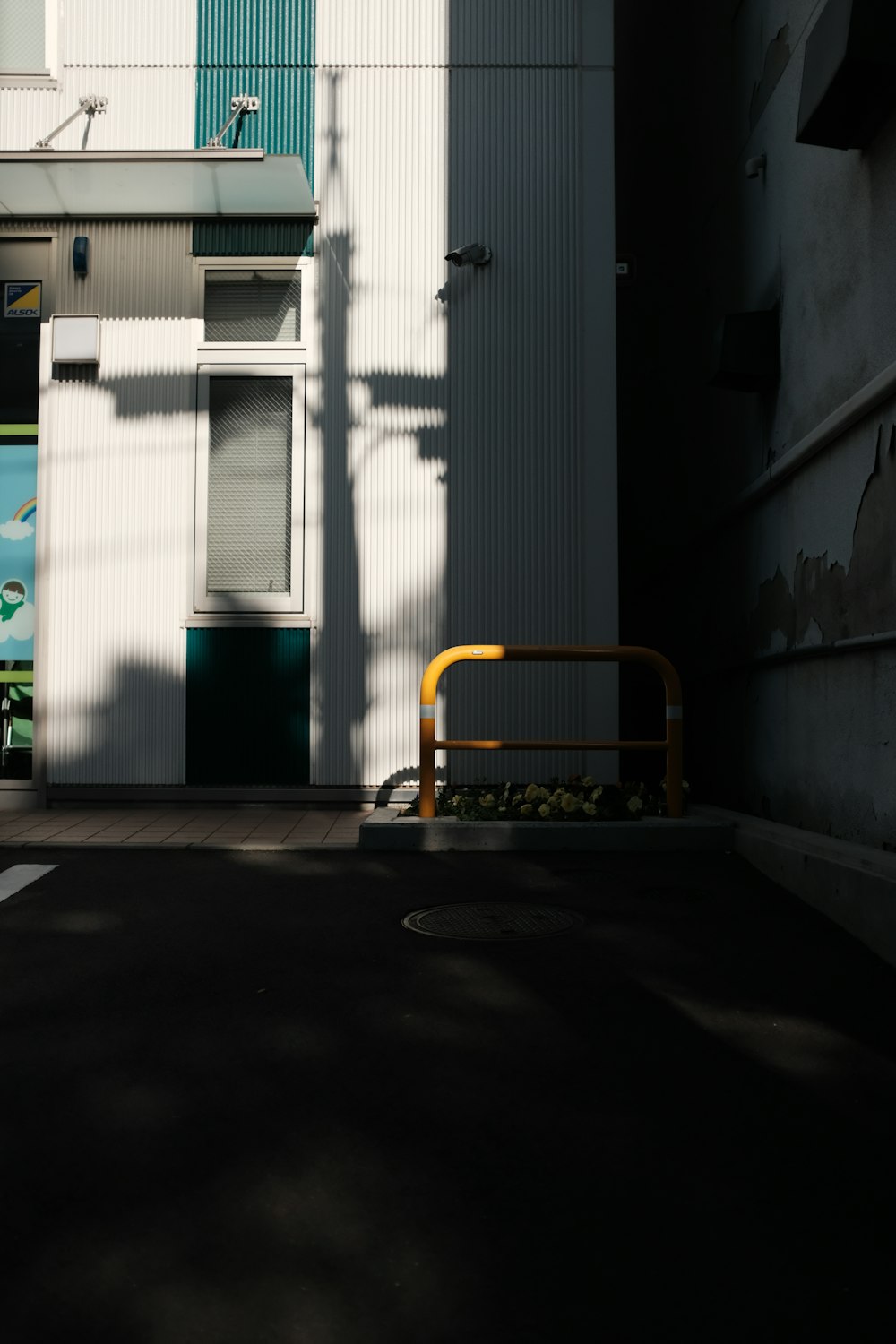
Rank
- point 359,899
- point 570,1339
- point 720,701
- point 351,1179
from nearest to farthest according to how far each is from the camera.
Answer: point 570,1339 → point 351,1179 → point 359,899 → point 720,701

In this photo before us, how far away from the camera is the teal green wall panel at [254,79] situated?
28.0 feet

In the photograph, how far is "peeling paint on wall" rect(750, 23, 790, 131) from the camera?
740cm

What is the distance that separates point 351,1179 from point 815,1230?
939 mm

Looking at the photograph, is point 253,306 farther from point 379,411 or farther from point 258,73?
point 258,73

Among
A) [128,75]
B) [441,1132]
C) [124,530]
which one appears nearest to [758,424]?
[124,530]

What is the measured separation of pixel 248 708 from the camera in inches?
329

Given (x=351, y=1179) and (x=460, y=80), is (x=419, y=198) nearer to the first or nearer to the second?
(x=460, y=80)

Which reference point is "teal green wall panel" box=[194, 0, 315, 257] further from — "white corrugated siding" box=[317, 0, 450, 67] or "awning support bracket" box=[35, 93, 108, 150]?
"awning support bracket" box=[35, 93, 108, 150]

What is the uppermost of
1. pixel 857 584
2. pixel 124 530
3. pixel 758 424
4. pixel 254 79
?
pixel 254 79

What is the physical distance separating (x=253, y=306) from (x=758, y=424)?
3.84 m

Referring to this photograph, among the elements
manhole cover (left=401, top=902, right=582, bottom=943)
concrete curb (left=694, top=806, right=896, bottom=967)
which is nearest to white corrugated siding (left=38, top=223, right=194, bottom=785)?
manhole cover (left=401, top=902, right=582, bottom=943)

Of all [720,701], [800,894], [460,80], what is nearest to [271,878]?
[800,894]

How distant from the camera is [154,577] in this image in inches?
332

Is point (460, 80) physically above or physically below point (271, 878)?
above
